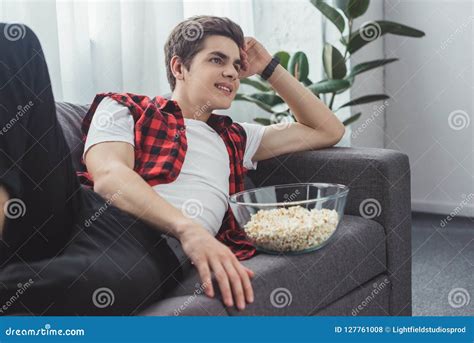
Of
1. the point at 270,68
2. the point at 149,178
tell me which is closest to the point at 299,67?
the point at 270,68

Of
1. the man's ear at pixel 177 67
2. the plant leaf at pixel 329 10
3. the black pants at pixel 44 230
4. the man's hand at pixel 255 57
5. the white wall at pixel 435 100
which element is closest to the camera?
the black pants at pixel 44 230

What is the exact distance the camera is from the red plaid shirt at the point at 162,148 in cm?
144

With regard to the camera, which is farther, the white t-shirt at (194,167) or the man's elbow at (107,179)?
the white t-shirt at (194,167)

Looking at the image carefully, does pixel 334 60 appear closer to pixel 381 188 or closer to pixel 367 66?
pixel 367 66

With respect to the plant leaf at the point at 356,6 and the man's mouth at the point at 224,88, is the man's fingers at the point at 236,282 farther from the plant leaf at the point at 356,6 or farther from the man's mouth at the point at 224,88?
the plant leaf at the point at 356,6

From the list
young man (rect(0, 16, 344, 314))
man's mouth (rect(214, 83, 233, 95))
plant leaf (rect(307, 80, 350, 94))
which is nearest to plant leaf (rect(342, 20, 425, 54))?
plant leaf (rect(307, 80, 350, 94))

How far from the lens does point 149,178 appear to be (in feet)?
4.70

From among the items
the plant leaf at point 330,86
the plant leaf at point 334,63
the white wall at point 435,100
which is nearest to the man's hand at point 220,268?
the plant leaf at point 330,86

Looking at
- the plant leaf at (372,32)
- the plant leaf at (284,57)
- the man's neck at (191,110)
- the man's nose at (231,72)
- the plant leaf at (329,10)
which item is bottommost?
the plant leaf at (284,57)

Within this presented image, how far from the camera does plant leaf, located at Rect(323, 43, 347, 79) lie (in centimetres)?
259

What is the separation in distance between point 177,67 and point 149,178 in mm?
372

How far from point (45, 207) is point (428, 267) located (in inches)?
68.8

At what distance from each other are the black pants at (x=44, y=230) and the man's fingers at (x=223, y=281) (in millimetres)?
114

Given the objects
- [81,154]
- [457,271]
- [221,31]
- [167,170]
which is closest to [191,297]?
[167,170]
